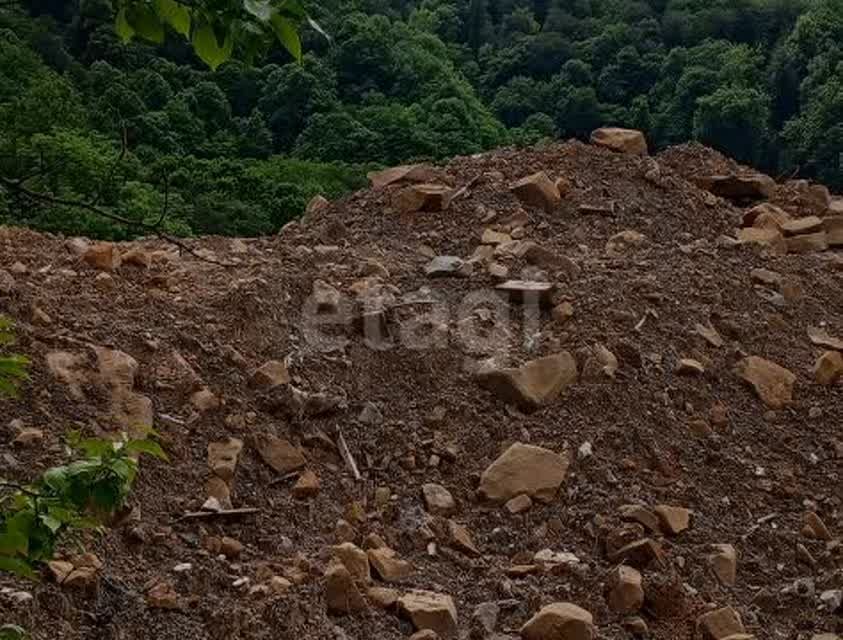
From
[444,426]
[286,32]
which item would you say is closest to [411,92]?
[444,426]

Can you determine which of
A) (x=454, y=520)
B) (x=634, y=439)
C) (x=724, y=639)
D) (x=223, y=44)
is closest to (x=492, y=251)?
(x=634, y=439)

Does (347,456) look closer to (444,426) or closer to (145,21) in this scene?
(444,426)

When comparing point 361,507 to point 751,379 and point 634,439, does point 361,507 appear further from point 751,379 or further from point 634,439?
point 751,379

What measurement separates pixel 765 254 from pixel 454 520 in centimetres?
335

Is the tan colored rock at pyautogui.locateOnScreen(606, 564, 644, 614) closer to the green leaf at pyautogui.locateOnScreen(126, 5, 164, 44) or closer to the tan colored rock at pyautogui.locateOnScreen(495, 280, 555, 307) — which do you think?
the tan colored rock at pyautogui.locateOnScreen(495, 280, 555, 307)

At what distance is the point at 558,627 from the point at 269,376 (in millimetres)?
1562

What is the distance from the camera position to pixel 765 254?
722 centimetres

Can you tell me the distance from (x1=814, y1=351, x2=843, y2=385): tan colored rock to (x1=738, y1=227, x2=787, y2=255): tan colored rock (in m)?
1.37

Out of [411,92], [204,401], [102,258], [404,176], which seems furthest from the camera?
[411,92]

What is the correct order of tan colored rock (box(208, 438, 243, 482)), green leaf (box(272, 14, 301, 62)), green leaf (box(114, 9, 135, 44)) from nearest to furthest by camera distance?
green leaf (box(272, 14, 301, 62))
green leaf (box(114, 9, 135, 44))
tan colored rock (box(208, 438, 243, 482))

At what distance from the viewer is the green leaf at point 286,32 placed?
170 centimetres

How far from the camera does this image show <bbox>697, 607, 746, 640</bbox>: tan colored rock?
4.21m

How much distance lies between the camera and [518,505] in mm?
4715

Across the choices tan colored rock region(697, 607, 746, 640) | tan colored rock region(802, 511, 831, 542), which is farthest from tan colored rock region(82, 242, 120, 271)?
tan colored rock region(802, 511, 831, 542)
